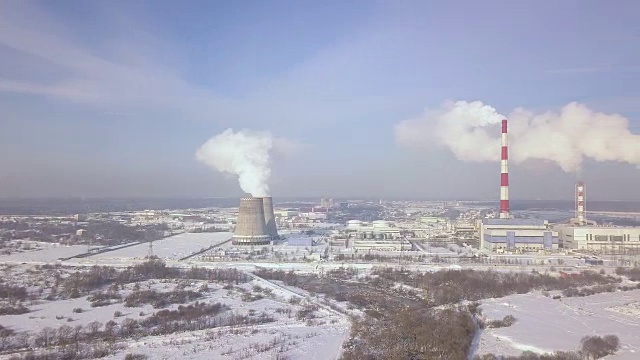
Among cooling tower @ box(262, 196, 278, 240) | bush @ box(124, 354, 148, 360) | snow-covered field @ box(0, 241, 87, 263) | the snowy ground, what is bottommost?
snow-covered field @ box(0, 241, 87, 263)

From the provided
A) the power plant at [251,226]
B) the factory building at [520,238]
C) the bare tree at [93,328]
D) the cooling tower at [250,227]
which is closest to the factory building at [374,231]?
the power plant at [251,226]

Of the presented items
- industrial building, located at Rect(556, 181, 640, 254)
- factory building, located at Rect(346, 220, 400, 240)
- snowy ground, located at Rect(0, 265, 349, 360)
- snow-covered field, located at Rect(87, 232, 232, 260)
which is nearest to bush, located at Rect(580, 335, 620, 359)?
snowy ground, located at Rect(0, 265, 349, 360)

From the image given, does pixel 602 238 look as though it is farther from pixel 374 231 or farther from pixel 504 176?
pixel 374 231

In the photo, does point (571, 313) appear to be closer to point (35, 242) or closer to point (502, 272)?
point (502, 272)

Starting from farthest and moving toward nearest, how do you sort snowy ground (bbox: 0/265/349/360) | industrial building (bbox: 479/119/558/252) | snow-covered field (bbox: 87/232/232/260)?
industrial building (bbox: 479/119/558/252), snow-covered field (bbox: 87/232/232/260), snowy ground (bbox: 0/265/349/360)

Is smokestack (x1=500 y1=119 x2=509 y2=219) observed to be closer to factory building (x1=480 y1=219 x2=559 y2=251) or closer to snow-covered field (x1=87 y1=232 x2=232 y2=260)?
factory building (x1=480 y1=219 x2=559 y2=251)

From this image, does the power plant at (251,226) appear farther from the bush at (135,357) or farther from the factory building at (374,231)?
the bush at (135,357)

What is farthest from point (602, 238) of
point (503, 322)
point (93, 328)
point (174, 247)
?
point (93, 328)
